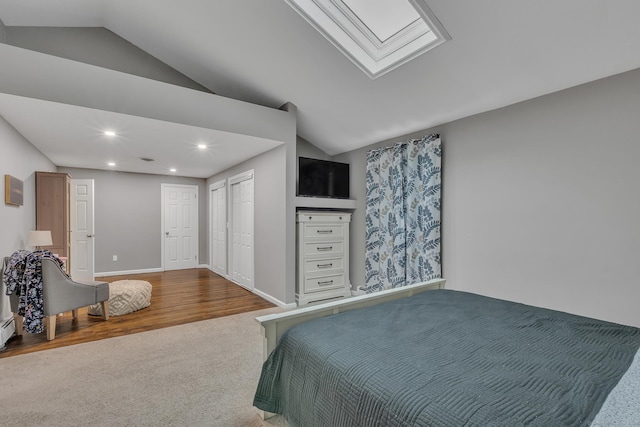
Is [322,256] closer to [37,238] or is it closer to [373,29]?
[373,29]

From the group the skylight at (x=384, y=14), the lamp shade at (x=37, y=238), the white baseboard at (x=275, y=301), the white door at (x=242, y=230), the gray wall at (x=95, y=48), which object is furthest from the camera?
the white door at (x=242, y=230)

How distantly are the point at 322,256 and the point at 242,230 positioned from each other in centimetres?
154

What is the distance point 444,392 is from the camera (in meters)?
0.94

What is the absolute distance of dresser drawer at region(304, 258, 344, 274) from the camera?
4.21 metres

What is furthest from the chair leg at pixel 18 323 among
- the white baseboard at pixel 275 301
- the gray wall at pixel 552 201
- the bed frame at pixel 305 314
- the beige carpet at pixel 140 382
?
the gray wall at pixel 552 201

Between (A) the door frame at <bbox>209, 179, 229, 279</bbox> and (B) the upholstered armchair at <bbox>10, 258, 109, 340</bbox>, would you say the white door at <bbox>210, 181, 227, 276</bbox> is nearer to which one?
(A) the door frame at <bbox>209, 179, 229, 279</bbox>

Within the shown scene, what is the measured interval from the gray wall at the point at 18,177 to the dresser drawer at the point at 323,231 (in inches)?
124

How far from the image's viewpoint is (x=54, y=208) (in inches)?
157

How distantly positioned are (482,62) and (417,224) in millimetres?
1831

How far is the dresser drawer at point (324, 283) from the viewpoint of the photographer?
421 cm

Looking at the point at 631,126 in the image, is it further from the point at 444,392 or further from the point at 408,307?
the point at 444,392

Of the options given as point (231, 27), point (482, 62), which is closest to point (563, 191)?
point (482, 62)

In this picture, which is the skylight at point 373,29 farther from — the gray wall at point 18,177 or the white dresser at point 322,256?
the gray wall at point 18,177

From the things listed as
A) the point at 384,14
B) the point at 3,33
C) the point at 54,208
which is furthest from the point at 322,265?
the point at 3,33
